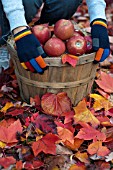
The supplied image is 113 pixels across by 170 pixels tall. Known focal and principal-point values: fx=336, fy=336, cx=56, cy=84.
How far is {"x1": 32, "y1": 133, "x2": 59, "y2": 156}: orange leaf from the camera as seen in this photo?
1.60m

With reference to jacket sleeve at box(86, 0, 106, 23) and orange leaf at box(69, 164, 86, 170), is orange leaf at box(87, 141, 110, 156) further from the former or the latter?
jacket sleeve at box(86, 0, 106, 23)

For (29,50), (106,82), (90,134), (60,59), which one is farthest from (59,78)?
(106,82)

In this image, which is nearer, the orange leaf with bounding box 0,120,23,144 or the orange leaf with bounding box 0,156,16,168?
the orange leaf with bounding box 0,156,16,168

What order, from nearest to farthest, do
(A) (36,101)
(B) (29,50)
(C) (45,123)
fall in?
(B) (29,50) < (C) (45,123) < (A) (36,101)

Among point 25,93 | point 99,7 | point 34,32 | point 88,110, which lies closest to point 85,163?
point 88,110

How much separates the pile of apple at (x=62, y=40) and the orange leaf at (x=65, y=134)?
394 millimetres

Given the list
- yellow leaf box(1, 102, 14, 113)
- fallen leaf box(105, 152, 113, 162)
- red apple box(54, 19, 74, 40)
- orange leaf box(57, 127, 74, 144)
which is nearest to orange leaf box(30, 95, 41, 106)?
yellow leaf box(1, 102, 14, 113)

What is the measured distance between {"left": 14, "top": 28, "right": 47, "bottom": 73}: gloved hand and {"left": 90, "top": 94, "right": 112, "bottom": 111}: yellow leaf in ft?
1.48

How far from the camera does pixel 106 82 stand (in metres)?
2.17

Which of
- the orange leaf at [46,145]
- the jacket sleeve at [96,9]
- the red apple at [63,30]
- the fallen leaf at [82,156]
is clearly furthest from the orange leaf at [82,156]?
the jacket sleeve at [96,9]

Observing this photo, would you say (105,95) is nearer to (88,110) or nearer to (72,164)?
(88,110)

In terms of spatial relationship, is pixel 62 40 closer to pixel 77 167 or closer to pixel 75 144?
pixel 75 144

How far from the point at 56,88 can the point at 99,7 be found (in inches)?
21.5

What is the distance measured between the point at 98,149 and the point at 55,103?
1.18 ft
